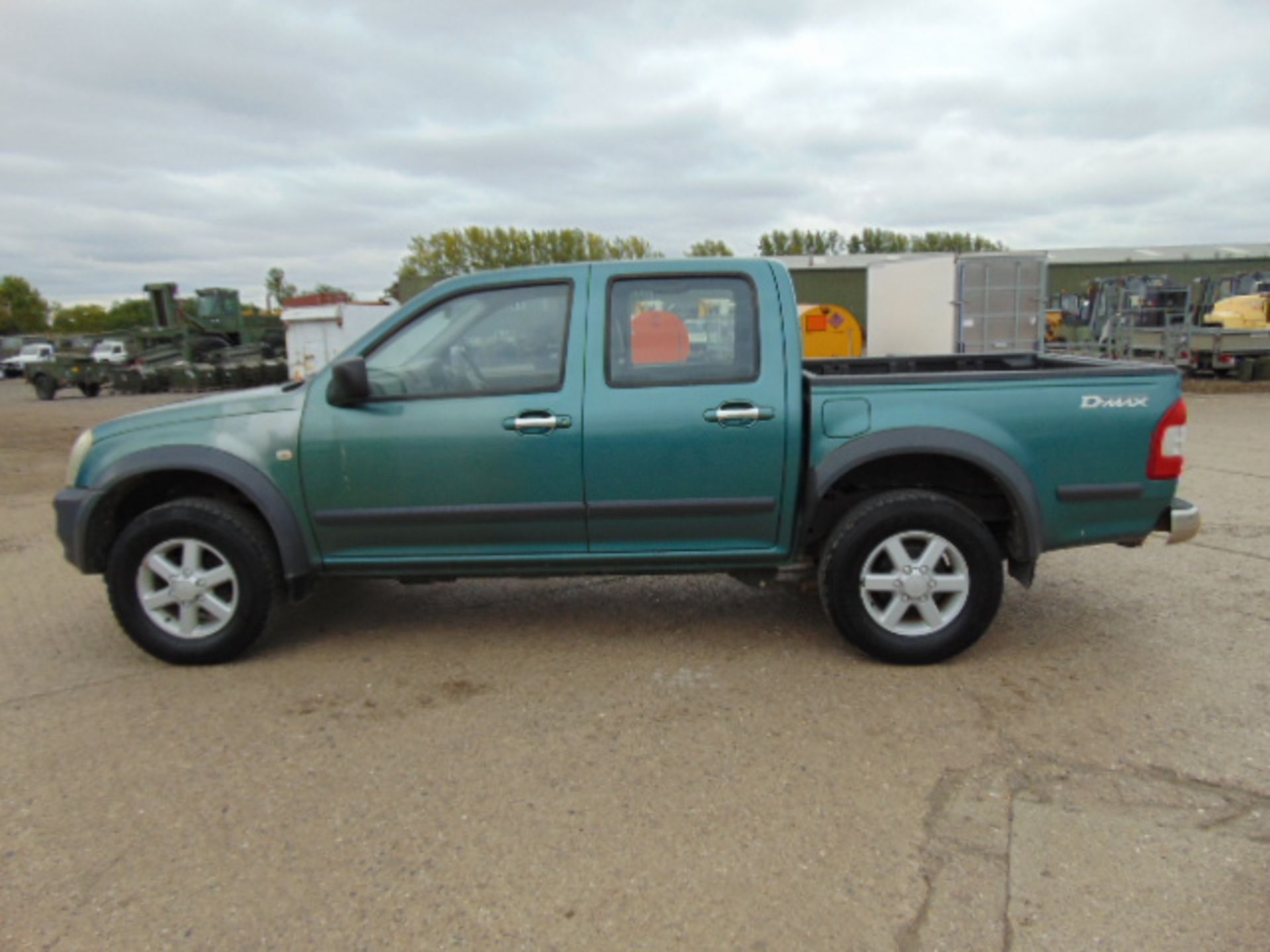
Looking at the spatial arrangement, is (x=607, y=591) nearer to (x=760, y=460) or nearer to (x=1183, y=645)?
(x=760, y=460)

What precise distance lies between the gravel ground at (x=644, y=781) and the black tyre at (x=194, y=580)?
0.17 m

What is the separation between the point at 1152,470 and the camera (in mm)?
3752

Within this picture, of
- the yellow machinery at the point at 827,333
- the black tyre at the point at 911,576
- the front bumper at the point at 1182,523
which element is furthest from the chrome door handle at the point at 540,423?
the yellow machinery at the point at 827,333

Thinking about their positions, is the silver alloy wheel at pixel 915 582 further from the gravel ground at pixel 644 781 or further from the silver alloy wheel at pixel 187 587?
the silver alloy wheel at pixel 187 587

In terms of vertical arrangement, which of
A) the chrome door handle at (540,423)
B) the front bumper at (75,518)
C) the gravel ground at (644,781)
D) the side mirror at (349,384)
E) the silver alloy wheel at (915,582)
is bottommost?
the gravel ground at (644,781)

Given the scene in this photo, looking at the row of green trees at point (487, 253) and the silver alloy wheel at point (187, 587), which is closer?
the silver alloy wheel at point (187, 587)

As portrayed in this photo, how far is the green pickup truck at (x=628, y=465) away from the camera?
374 cm

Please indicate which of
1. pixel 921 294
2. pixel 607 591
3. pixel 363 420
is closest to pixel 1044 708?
pixel 607 591

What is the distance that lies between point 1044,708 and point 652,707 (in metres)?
1.56

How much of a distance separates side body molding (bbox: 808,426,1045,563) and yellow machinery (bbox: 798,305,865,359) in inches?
538

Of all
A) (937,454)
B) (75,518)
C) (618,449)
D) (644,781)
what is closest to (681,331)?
(618,449)

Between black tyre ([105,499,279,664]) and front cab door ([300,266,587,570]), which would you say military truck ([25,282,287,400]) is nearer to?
black tyre ([105,499,279,664])

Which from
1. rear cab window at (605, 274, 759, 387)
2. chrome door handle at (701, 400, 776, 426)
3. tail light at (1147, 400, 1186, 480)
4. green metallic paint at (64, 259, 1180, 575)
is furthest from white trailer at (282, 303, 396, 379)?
tail light at (1147, 400, 1186, 480)

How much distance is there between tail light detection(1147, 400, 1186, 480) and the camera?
12.1ft
